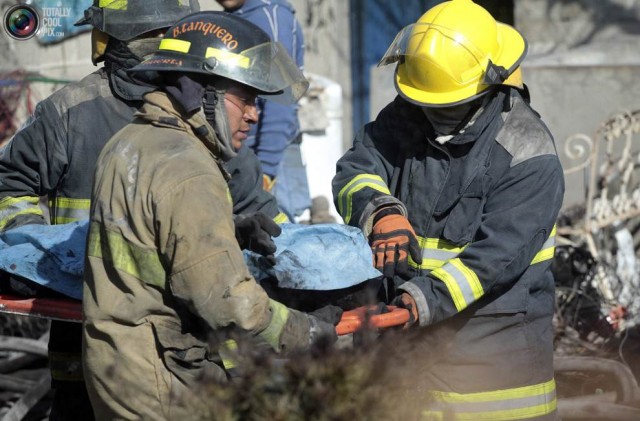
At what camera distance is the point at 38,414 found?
18.5 ft

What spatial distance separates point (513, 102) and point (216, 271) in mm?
1400

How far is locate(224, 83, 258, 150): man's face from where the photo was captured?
10.1ft

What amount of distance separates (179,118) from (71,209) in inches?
44.3

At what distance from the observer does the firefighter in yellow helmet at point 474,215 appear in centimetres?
341

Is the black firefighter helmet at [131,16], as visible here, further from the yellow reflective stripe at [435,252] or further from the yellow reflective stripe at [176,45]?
the yellow reflective stripe at [435,252]

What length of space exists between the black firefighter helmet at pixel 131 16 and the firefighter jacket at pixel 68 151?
182 mm

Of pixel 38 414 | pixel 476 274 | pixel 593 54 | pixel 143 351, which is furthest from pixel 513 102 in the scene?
pixel 593 54

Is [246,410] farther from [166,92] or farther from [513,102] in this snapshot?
[513,102]

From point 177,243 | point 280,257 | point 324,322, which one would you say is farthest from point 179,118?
point 324,322

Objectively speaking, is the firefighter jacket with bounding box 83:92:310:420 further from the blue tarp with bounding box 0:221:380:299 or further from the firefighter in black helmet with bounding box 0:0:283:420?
the firefighter in black helmet with bounding box 0:0:283:420

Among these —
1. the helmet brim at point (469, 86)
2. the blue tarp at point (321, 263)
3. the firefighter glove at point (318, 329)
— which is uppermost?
the helmet brim at point (469, 86)

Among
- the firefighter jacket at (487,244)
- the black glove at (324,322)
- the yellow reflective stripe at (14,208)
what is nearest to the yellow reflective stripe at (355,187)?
the firefighter jacket at (487,244)
